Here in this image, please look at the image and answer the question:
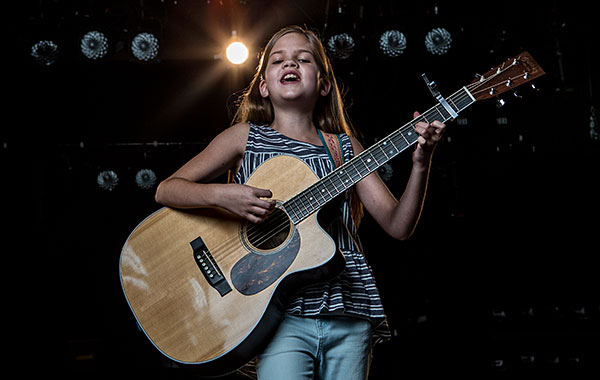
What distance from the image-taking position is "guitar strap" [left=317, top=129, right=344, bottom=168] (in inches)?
76.4

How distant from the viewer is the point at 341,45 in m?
4.39

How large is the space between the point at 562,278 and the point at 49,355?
4868 mm

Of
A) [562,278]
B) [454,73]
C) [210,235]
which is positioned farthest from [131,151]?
[562,278]

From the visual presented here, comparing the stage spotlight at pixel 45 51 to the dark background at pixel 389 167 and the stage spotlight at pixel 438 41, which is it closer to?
the dark background at pixel 389 167

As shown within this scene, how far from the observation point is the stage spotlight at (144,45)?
4.31 m

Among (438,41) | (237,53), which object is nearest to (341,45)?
(438,41)

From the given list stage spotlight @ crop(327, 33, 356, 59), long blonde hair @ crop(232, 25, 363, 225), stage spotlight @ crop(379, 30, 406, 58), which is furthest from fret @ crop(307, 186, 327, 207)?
stage spotlight @ crop(379, 30, 406, 58)

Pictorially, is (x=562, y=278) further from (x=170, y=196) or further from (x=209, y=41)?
(x=170, y=196)

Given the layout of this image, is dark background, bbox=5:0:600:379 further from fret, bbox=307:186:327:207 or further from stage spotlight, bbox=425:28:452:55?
fret, bbox=307:186:327:207

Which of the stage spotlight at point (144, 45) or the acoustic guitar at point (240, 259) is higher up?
the stage spotlight at point (144, 45)

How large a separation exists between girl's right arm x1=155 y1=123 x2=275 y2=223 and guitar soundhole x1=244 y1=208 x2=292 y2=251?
8 centimetres

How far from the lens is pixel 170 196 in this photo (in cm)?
184

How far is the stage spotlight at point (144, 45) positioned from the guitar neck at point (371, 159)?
302 centimetres

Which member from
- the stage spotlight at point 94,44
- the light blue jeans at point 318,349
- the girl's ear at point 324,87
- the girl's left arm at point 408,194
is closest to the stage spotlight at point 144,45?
the stage spotlight at point 94,44
